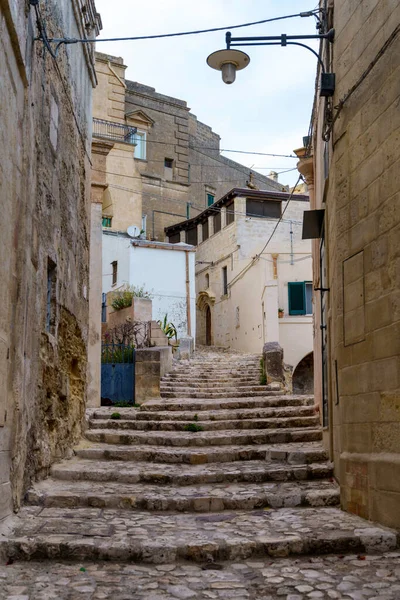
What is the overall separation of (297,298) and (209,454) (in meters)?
16.7

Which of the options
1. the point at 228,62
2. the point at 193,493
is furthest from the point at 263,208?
the point at 193,493

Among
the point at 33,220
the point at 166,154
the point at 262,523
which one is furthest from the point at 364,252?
the point at 166,154

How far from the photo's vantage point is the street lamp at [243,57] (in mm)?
6691

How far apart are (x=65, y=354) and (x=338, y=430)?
3.48 meters

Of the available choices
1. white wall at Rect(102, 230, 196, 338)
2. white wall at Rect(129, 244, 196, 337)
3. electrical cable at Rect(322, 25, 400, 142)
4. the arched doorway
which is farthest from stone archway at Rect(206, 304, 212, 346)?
Answer: electrical cable at Rect(322, 25, 400, 142)

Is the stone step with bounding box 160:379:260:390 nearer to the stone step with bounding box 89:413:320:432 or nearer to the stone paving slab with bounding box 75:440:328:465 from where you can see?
the stone step with bounding box 89:413:320:432

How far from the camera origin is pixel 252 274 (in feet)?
84.0

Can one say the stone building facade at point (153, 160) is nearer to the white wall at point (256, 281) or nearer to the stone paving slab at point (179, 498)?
the white wall at point (256, 281)

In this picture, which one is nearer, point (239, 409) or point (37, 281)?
point (37, 281)

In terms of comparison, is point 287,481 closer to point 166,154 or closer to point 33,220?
point 33,220

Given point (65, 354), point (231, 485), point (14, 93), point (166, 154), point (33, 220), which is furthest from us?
point (166, 154)

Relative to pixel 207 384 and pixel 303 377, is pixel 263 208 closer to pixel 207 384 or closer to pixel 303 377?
pixel 303 377

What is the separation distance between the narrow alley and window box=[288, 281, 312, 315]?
566 inches

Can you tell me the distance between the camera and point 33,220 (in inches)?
246
